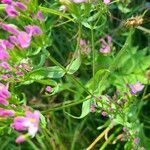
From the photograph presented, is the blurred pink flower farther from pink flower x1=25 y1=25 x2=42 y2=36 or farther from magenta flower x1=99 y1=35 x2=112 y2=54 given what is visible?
magenta flower x1=99 y1=35 x2=112 y2=54

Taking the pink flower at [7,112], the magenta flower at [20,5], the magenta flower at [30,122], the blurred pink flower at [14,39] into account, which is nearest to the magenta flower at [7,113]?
the pink flower at [7,112]

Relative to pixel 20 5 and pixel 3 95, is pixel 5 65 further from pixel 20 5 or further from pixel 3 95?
pixel 20 5

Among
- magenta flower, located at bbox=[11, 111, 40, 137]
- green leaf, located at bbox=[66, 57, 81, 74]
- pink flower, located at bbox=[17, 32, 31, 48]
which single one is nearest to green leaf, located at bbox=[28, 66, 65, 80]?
green leaf, located at bbox=[66, 57, 81, 74]

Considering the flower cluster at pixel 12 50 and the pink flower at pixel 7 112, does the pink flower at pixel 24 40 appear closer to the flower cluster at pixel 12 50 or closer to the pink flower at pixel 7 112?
the flower cluster at pixel 12 50

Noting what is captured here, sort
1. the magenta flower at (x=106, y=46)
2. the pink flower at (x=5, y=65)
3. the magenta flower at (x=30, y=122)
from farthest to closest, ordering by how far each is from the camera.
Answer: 1. the magenta flower at (x=106, y=46)
2. the pink flower at (x=5, y=65)
3. the magenta flower at (x=30, y=122)

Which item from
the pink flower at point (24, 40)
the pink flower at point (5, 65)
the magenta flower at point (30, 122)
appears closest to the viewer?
the magenta flower at point (30, 122)

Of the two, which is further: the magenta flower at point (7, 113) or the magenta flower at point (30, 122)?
→ the magenta flower at point (7, 113)

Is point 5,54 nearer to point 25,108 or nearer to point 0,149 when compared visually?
point 25,108

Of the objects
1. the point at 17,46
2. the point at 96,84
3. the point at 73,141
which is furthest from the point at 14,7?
the point at 73,141
